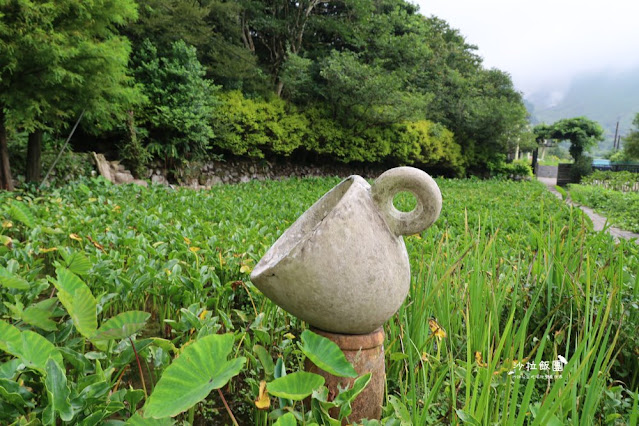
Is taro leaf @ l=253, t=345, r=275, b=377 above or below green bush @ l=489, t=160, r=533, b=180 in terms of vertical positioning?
below

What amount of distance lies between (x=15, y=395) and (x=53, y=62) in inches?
171

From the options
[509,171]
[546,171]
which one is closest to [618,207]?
[509,171]

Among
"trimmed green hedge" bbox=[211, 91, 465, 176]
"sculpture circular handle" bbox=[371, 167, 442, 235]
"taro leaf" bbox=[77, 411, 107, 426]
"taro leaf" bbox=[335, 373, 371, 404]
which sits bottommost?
"taro leaf" bbox=[77, 411, 107, 426]

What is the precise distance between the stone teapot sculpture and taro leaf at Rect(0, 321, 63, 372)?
542mm

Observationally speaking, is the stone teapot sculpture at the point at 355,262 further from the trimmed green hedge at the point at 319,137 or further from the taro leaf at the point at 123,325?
the trimmed green hedge at the point at 319,137

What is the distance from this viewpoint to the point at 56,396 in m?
0.84

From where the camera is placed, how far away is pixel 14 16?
13.2 feet

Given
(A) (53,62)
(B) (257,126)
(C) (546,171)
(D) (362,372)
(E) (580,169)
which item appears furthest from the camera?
(C) (546,171)

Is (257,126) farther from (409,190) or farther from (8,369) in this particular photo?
(8,369)

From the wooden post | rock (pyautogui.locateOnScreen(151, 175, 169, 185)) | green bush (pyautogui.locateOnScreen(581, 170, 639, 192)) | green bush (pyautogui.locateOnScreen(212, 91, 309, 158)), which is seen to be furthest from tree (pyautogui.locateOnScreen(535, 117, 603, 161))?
the wooden post

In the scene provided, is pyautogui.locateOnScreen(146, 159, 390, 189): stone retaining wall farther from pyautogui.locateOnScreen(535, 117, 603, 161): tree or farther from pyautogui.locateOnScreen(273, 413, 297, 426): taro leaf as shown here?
pyautogui.locateOnScreen(535, 117, 603, 161): tree

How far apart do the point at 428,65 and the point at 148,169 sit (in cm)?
1107

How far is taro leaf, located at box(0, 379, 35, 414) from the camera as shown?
0.86 meters

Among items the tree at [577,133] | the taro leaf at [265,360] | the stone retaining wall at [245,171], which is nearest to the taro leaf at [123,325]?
the taro leaf at [265,360]
